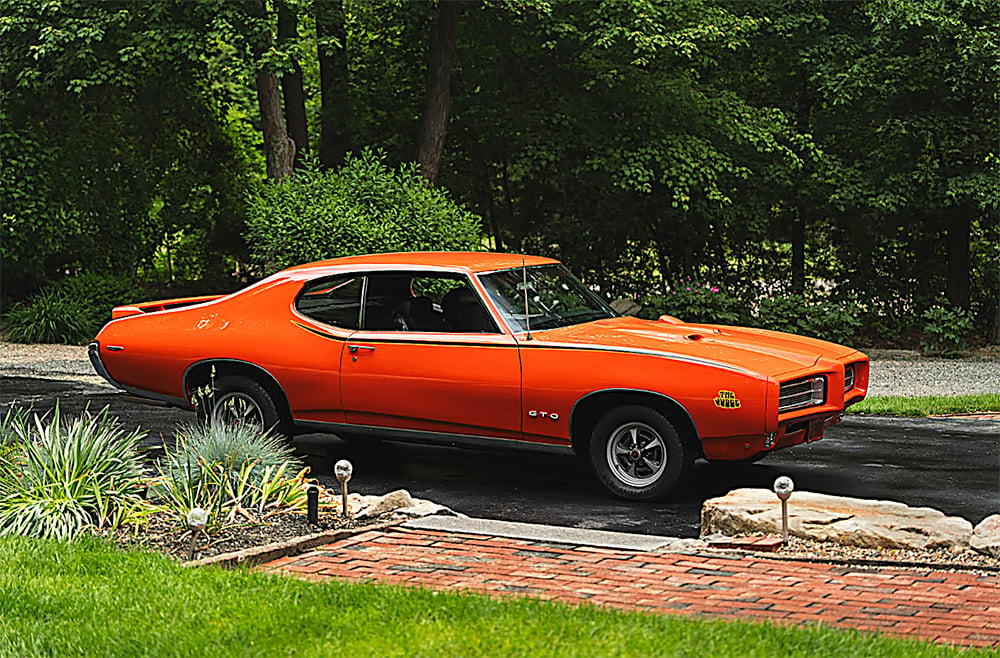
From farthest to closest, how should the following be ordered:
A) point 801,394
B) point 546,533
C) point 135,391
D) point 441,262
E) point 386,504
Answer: point 135,391 < point 441,262 < point 801,394 < point 386,504 < point 546,533

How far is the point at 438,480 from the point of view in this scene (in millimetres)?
9195

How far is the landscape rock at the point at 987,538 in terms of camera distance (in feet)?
21.3

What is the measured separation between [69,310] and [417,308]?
41.4 feet

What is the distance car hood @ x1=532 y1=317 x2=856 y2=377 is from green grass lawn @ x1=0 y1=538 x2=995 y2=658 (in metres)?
3.32

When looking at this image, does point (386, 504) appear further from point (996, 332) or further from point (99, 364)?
point (996, 332)

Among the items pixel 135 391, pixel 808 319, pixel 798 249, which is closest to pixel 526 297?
pixel 135 391

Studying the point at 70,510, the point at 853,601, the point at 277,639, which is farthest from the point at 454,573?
the point at 70,510

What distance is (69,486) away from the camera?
7254 millimetres

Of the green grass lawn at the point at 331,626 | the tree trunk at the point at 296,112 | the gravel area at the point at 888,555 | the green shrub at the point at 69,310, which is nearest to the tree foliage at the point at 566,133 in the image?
the tree trunk at the point at 296,112

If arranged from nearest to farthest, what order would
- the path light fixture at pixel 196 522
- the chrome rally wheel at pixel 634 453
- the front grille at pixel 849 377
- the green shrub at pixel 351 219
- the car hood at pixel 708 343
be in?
the path light fixture at pixel 196 522 → the car hood at pixel 708 343 → the chrome rally wheel at pixel 634 453 → the front grille at pixel 849 377 → the green shrub at pixel 351 219

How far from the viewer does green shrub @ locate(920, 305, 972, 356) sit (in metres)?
19.5

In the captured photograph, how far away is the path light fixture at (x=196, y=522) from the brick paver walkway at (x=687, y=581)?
409mm

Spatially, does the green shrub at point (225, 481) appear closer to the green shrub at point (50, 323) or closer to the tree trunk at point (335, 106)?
the green shrub at point (50, 323)

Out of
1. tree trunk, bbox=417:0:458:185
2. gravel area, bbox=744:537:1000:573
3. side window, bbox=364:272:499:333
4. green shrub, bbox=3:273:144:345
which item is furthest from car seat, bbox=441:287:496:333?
green shrub, bbox=3:273:144:345
